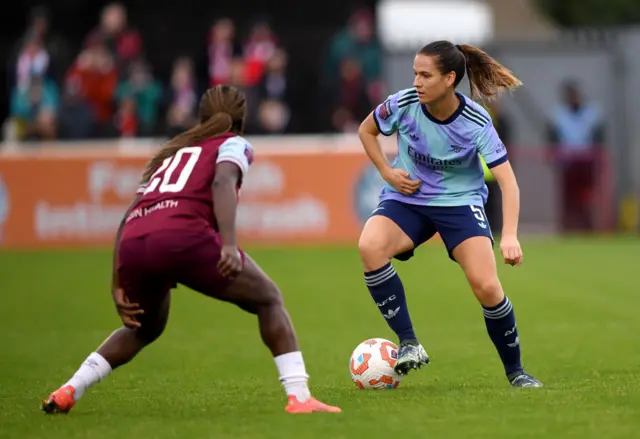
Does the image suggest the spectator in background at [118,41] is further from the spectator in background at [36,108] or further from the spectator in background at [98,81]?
the spectator in background at [36,108]

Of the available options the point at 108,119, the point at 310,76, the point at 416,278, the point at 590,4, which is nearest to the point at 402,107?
the point at 416,278

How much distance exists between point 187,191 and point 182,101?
48.5 ft

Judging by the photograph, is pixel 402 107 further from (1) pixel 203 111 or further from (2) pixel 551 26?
(2) pixel 551 26

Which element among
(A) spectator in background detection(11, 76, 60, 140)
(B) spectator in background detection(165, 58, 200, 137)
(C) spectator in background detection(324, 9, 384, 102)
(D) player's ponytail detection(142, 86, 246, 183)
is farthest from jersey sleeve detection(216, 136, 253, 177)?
(C) spectator in background detection(324, 9, 384, 102)

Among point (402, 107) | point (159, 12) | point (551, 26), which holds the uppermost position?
point (402, 107)

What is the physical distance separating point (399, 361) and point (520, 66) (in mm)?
16406

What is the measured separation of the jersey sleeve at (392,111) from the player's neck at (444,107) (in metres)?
0.15

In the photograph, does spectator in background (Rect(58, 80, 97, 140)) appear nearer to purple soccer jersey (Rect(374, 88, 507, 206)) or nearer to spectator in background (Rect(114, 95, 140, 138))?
spectator in background (Rect(114, 95, 140, 138))

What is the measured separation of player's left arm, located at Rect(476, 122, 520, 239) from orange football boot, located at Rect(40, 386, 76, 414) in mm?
2450

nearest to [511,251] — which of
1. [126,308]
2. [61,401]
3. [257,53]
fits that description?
[126,308]

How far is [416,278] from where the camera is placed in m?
15.5

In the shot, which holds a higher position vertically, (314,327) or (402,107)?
(402,107)

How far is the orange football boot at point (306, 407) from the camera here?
21.3 feet

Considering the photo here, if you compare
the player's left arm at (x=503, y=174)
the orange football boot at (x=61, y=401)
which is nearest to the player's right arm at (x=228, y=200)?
the orange football boot at (x=61, y=401)
